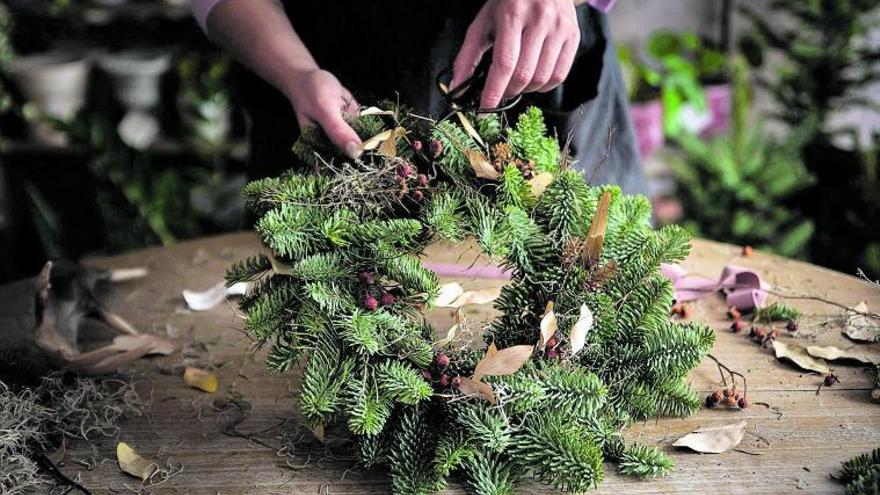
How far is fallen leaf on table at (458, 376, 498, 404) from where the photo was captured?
84cm

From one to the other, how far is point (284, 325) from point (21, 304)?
2.12 feet

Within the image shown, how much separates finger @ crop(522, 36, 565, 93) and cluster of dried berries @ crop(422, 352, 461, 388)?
12.8 inches

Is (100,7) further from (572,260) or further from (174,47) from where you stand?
(572,260)

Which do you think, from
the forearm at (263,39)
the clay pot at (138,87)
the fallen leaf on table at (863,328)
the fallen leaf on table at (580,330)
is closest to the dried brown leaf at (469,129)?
the fallen leaf on table at (580,330)

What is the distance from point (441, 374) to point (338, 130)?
30 cm

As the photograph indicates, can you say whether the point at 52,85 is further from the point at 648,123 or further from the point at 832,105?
the point at 832,105

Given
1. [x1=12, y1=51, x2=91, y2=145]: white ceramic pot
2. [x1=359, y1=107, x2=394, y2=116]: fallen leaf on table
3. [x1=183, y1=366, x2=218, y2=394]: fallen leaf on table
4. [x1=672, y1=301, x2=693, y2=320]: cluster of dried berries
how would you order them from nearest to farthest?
[x1=359, y1=107, x2=394, y2=116]: fallen leaf on table, [x1=183, y1=366, x2=218, y2=394]: fallen leaf on table, [x1=672, y1=301, x2=693, y2=320]: cluster of dried berries, [x1=12, y1=51, x2=91, y2=145]: white ceramic pot

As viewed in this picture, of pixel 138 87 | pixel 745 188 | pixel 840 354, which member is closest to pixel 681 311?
pixel 840 354

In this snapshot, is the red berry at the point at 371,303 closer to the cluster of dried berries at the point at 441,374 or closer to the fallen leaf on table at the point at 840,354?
the cluster of dried berries at the point at 441,374

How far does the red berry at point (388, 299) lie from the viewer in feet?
2.87

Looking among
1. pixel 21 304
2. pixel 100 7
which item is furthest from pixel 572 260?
pixel 100 7

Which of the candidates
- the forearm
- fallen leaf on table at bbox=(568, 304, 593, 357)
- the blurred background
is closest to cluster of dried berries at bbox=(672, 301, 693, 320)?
fallen leaf on table at bbox=(568, 304, 593, 357)

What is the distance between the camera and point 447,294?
2.92 feet

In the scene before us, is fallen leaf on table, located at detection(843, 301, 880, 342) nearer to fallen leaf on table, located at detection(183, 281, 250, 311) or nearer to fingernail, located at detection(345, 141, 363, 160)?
fingernail, located at detection(345, 141, 363, 160)
